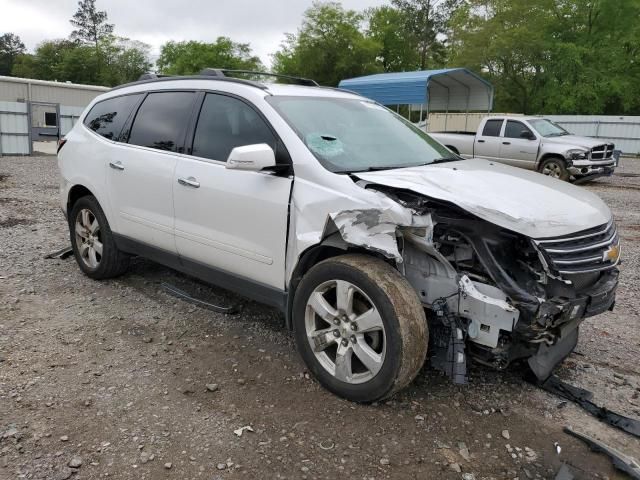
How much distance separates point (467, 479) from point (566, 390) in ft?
3.85

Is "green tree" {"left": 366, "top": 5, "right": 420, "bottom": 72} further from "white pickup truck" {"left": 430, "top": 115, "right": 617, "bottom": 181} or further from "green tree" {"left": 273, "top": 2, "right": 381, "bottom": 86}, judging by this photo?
"white pickup truck" {"left": 430, "top": 115, "right": 617, "bottom": 181}

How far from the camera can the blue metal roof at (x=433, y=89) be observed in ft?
71.8

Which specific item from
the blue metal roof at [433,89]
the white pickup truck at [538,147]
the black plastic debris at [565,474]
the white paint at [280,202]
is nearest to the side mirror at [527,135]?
the white pickup truck at [538,147]

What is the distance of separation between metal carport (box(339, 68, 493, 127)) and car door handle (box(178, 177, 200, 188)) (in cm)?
1843

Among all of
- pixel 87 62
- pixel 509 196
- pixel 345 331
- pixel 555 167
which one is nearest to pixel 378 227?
pixel 345 331

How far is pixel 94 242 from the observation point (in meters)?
5.03

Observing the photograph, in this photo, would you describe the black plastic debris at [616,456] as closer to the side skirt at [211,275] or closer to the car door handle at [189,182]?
the side skirt at [211,275]

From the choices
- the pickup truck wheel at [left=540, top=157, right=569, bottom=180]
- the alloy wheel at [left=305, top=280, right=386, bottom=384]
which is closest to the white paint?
the alloy wheel at [left=305, top=280, right=386, bottom=384]

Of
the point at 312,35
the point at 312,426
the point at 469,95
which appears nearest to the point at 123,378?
the point at 312,426

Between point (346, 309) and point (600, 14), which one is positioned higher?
point (600, 14)

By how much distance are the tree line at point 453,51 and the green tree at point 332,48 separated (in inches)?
3.7

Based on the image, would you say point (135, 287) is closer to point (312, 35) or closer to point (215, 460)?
point (215, 460)

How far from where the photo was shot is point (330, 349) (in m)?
3.25

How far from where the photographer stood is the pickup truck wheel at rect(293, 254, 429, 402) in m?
2.82
